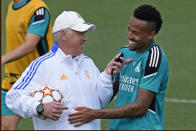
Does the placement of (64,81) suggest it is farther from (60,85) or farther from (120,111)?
(120,111)

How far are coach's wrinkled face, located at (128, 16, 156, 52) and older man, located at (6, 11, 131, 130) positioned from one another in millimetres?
247

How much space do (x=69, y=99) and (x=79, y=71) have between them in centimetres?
36

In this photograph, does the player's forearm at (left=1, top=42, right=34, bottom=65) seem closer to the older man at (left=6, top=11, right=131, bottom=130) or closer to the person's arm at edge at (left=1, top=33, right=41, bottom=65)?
the person's arm at edge at (left=1, top=33, right=41, bottom=65)

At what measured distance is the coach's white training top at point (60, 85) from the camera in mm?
6121

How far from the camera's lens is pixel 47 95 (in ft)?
19.9

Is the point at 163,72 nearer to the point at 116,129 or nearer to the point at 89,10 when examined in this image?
the point at 116,129

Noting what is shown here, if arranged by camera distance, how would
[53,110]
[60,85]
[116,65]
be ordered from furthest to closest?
[116,65] → [60,85] → [53,110]

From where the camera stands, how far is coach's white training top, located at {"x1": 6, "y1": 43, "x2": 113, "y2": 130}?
6121 millimetres

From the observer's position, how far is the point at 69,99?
6176 millimetres

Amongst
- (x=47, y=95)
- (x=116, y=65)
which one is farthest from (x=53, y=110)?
(x=116, y=65)

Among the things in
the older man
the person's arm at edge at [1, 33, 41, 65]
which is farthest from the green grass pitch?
the older man

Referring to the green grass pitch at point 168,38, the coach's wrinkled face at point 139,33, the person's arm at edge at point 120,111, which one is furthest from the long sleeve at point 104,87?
the green grass pitch at point 168,38

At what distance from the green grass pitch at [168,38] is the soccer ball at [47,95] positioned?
4765 mm

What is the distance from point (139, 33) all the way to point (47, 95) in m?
1.23
